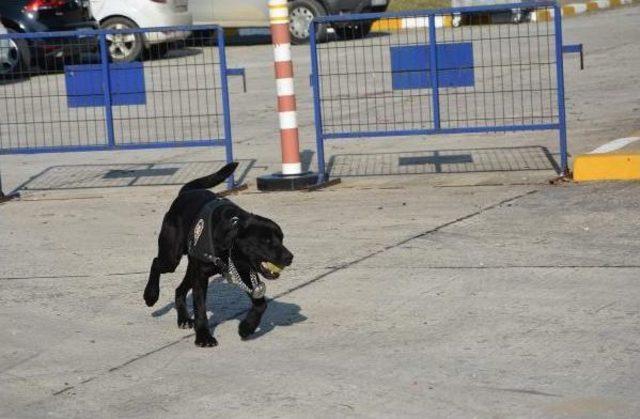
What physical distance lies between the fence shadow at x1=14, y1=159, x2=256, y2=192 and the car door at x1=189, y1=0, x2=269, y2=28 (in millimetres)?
10745

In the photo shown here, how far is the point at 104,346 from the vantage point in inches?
274

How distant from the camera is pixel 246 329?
6820mm

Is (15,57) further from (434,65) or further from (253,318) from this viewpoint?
(253,318)

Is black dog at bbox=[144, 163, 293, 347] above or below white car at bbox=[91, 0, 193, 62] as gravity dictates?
below

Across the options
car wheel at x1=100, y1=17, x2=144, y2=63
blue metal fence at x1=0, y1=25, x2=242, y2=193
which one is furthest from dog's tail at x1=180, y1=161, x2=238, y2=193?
car wheel at x1=100, y1=17, x2=144, y2=63

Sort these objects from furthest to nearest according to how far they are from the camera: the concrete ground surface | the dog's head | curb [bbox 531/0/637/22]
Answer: curb [bbox 531/0/637/22] < the dog's head < the concrete ground surface

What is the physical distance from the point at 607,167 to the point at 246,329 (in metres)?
4.82

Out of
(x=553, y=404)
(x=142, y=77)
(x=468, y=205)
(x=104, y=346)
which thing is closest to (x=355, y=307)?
(x=104, y=346)

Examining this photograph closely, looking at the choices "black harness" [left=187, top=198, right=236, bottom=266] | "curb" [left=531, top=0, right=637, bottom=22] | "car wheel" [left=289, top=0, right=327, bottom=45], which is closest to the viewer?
"black harness" [left=187, top=198, right=236, bottom=266]

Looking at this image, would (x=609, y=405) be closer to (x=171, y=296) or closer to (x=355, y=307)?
(x=355, y=307)

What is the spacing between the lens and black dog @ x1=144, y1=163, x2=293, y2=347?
6.42m

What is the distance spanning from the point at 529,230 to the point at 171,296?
2579mm

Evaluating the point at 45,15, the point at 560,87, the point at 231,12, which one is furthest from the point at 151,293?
the point at 231,12

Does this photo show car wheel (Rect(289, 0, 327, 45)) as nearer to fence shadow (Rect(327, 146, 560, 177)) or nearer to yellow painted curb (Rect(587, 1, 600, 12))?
yellow painted curb (Rect(587, 1, 600, 12))
